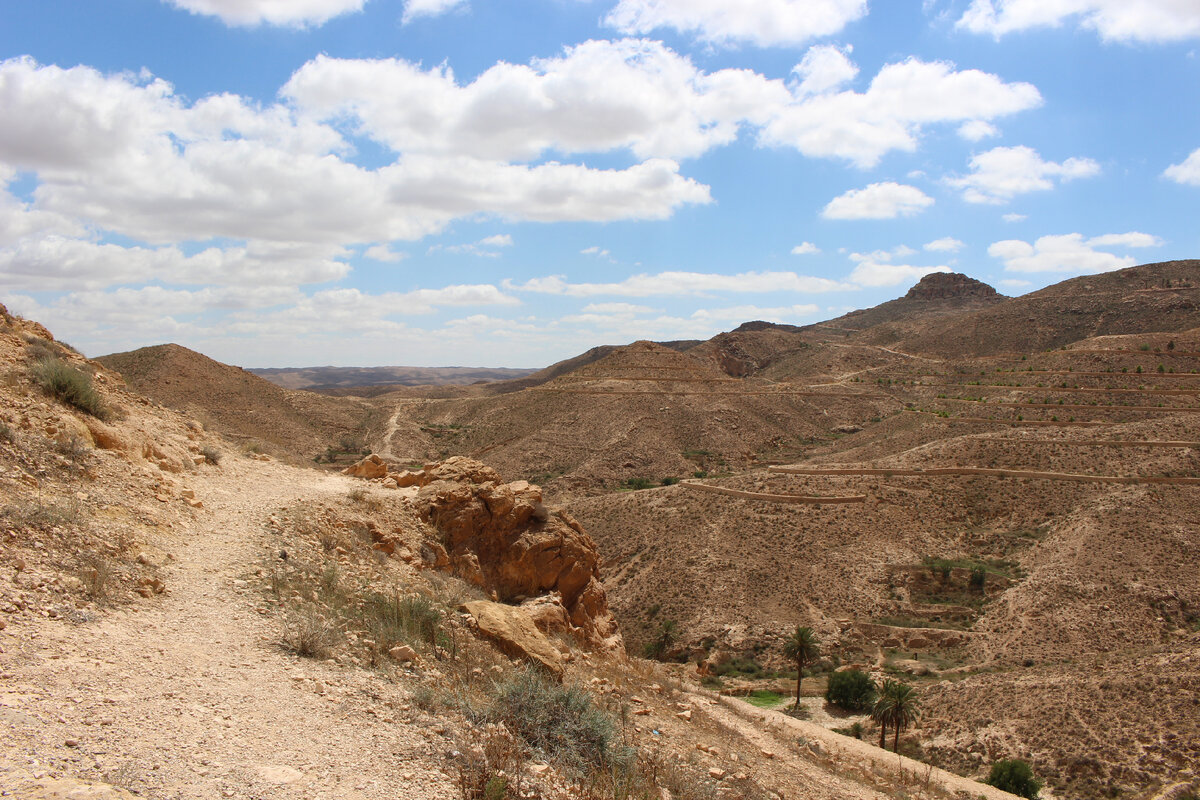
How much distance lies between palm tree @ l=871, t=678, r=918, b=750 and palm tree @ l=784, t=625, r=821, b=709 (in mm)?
3193

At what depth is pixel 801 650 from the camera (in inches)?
963

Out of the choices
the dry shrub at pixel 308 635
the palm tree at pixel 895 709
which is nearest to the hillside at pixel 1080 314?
the palm tree at pixel 895 709

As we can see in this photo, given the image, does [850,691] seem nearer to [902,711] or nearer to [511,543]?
[902,711]

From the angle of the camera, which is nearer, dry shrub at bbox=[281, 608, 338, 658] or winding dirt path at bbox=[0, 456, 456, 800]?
winding dirt path at bbox=[0, 456, 456, 800]

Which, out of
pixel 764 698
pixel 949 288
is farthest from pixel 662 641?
pixel 949 288

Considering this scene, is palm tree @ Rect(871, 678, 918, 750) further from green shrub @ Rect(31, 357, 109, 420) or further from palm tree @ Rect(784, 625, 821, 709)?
green shrub @ Rect(31, 357, 109, 420)

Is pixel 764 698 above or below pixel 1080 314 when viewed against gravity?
below

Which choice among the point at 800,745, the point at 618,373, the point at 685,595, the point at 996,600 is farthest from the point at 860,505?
the point at 618,373

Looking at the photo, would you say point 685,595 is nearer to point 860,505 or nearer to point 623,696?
point 860,505

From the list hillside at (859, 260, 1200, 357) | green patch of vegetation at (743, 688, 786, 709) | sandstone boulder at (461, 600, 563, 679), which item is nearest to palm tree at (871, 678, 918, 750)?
green patch of vegetation at (743, 688, 786, 709)

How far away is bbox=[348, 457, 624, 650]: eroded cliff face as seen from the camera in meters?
15.4

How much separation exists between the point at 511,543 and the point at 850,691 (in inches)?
571

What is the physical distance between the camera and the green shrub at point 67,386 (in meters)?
12.5

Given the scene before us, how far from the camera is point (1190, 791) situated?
632 inches
